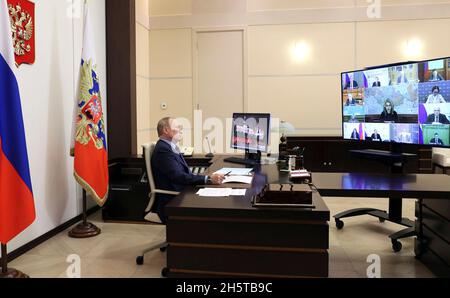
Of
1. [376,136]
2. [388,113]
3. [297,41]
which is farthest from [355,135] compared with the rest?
[297,41]

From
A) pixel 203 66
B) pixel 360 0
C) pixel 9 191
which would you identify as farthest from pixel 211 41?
pixel 9 191

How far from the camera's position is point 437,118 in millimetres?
3225

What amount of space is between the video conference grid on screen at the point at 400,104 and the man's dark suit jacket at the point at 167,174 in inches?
75.4

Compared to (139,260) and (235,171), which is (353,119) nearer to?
(235,171)

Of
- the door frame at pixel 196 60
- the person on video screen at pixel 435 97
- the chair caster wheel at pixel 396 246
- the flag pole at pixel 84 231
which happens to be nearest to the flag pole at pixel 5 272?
the flag pole at pixel 84 231

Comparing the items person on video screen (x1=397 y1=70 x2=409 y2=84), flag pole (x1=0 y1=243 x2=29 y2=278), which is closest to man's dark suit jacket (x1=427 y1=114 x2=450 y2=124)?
person on video screen (x1=397 y1=70 x2=409 y2=84)

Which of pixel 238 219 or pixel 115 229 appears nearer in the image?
pixel 238 219

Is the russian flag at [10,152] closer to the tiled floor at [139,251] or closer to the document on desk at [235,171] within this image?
the tiled floor at [139,251]

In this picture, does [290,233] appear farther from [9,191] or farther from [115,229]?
[115,229]

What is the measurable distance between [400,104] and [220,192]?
2010 millimetres

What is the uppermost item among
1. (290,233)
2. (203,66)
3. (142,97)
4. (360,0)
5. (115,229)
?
(360,0)

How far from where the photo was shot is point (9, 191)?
9.18 feet

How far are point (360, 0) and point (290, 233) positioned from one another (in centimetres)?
528

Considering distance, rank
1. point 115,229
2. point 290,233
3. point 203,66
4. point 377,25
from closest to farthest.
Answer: point 290,233 → point 115,229 → point 377,25 → point 203,66
